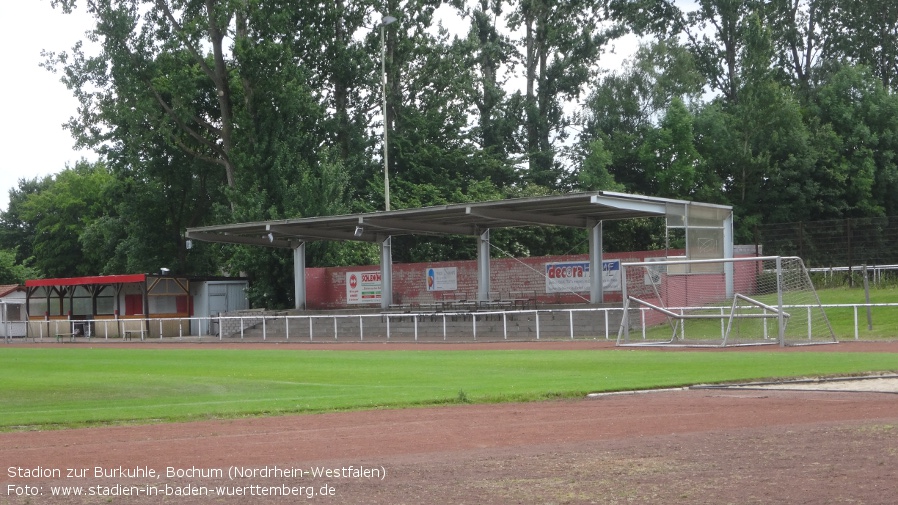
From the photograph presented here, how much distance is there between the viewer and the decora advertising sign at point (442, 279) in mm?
44750

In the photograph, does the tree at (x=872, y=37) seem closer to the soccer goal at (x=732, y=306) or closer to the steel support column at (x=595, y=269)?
the steel support column at (x=595, y=269)

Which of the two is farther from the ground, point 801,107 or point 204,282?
point 801,107

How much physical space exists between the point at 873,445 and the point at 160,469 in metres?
6.02

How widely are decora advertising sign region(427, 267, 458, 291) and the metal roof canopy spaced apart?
83.4 inches

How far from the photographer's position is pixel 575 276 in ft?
133

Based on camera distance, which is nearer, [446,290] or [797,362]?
[797,362]

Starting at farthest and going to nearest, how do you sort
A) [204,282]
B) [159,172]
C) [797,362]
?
[159,172] < [204,282] < [797,362]

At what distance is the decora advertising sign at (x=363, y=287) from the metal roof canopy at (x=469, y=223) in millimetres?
2670

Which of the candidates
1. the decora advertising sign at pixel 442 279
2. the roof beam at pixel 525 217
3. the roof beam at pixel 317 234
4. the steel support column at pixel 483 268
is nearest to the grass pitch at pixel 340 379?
the roof beam at pixel 525 217

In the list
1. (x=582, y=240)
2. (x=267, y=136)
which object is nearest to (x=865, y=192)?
(x=582, y=240)

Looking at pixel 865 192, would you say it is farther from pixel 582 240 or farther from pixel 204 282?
pixel 204 282

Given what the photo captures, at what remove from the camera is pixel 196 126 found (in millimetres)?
57406

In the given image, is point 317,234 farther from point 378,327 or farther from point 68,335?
point 68,335

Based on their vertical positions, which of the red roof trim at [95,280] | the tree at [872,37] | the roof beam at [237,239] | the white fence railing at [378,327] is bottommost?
the white fence railing at [378,327]
